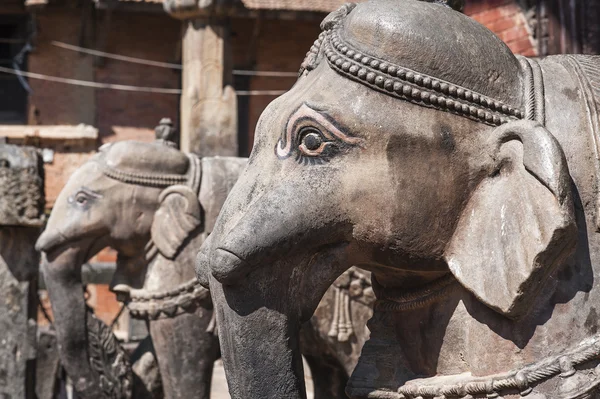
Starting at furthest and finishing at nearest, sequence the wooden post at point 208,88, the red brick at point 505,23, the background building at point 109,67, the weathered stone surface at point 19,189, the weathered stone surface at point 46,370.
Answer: the background building at point 109,67
the wooden post at point 208,88
the red brick at point 505,23
the weathered stone surface at point 46,370
the weathered stone surface at point 19,189

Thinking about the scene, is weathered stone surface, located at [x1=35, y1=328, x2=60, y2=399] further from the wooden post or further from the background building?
the background building

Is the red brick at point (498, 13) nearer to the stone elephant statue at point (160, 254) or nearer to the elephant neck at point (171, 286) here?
the stone elephant statue at point (160, 254)

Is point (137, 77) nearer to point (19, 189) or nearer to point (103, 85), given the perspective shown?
point (103, 85)

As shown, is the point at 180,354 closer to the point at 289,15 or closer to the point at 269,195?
the point at 269,195

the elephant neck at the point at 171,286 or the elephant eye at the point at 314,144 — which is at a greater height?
the elephant eye at the point at 314,144

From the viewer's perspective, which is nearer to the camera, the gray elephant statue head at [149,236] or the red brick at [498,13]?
the gray elephant statue head at [149,236]

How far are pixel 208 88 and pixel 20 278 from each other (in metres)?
4.16

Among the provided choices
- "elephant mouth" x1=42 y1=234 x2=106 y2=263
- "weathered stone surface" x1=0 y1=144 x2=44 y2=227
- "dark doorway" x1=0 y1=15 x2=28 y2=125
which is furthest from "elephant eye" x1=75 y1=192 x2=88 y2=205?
"dark doorway" x1=0 y1=15 x2=28 y2=125

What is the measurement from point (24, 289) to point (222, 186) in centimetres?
127

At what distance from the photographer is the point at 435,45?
1.62m

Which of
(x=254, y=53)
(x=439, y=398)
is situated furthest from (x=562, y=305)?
(x=254, y=53)

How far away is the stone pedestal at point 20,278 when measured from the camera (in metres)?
4.62

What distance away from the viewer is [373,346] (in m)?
1.83

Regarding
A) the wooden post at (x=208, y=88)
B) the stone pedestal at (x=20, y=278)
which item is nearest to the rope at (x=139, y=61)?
the wooden post at (x=208, y=88)
